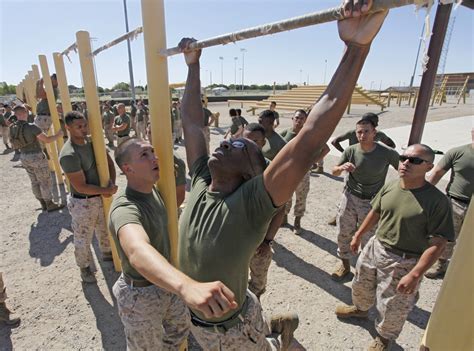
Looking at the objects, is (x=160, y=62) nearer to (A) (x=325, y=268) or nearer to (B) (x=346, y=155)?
(B) (x=346, y=155)

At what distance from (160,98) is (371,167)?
2991mm

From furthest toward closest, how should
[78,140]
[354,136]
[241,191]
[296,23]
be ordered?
[354,136] → [78,140] → [241,191] → [296,23]

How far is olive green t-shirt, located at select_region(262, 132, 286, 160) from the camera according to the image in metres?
4.59

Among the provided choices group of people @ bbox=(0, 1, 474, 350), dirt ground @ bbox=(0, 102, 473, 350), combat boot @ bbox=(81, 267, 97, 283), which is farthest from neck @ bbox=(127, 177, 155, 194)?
combat boot @ bbox=(81, 267, 97, 283)

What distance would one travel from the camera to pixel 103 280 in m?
4.00

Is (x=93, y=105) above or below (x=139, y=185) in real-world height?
above

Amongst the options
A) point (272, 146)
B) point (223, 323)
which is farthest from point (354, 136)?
point (223, 323)

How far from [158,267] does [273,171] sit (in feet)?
2.15

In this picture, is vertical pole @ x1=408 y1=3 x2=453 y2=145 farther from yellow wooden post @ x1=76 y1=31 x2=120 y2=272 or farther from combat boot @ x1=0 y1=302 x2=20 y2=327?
combat boot @ x1=0 y1=302 x2=20 y2=327

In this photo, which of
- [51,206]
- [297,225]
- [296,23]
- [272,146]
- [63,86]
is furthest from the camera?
[51,206]

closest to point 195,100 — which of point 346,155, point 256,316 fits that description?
point 256,316

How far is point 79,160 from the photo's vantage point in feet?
11.4

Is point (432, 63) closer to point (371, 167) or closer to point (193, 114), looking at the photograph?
point (193, 114)

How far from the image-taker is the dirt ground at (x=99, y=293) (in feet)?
10.2
